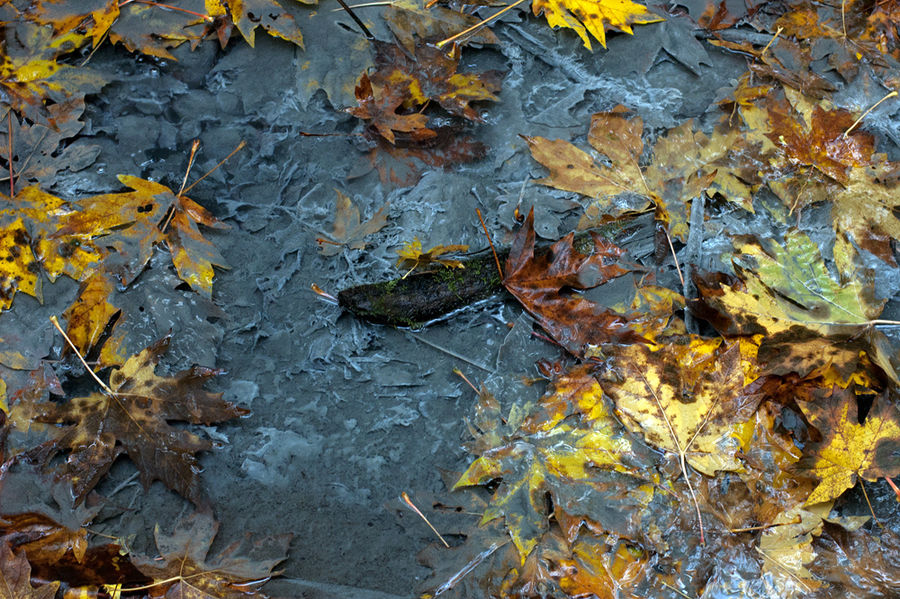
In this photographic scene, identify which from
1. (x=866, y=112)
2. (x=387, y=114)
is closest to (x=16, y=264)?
(x=387, y=114)

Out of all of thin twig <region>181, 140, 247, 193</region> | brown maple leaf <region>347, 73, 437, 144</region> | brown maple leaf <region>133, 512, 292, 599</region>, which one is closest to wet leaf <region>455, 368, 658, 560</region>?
brown maple leaf <region>133, 512, 292, 599</region>

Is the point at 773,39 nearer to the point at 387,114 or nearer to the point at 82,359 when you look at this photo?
the point at 387,114

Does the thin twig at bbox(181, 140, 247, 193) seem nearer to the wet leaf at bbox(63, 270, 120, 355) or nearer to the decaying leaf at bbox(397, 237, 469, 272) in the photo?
the wet leaf at bbox(63, 270, 120, 355)

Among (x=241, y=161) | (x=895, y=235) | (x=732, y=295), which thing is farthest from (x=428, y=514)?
(x=895, y=235)

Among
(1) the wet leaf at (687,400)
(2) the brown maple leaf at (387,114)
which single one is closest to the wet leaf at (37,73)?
(2) the brown maple leaf at (387,114)

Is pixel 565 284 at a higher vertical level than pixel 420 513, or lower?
higher
